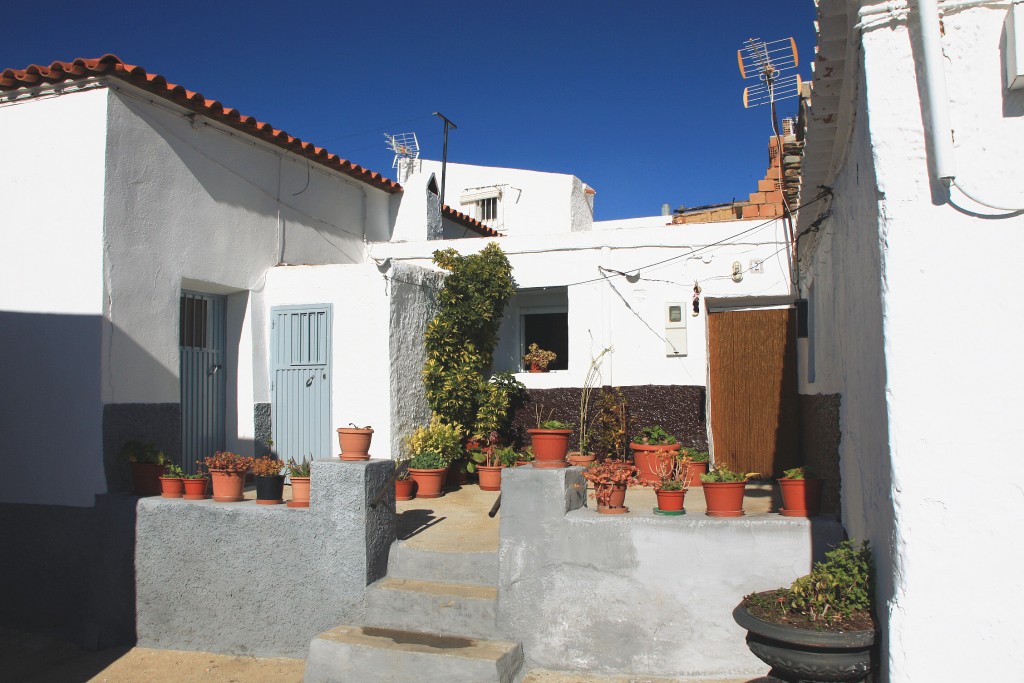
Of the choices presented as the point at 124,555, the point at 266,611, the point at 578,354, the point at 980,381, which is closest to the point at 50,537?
the point at 124,555

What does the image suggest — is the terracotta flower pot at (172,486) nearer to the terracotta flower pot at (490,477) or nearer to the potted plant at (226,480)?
the potted plant at (226,480)

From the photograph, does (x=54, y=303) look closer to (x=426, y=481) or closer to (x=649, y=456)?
(x=426, y=481)

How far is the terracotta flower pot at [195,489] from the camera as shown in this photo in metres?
6.79

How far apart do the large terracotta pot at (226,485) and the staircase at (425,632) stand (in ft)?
5.27

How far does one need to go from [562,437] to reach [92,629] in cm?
448

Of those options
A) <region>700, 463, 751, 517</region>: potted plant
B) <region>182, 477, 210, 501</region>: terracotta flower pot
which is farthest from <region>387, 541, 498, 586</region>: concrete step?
<region>182, 477, 210, 501</region>: terracotta flower pot

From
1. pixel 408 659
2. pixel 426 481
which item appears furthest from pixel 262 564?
pixel 426 481

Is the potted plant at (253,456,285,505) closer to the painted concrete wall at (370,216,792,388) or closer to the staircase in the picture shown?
the staircase

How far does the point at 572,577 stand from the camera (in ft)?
18.1

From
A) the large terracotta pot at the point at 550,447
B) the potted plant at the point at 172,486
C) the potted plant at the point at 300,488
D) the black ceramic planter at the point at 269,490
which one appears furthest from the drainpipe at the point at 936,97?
the potted plant at the point at 172,486

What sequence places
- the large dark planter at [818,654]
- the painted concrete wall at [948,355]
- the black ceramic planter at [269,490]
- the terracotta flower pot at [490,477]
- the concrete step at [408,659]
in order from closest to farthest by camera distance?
the painted concrete wall at [948,355], the large dark planter at [818,654], the concrete step at [408,659], the black ceramic planter at [269,490], the terracotta flower pot at [490,477]

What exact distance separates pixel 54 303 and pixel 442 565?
14.0 feet

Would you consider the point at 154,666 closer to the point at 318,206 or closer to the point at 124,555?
the point at 124,555

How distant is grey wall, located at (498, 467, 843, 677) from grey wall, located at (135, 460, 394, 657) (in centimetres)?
117
